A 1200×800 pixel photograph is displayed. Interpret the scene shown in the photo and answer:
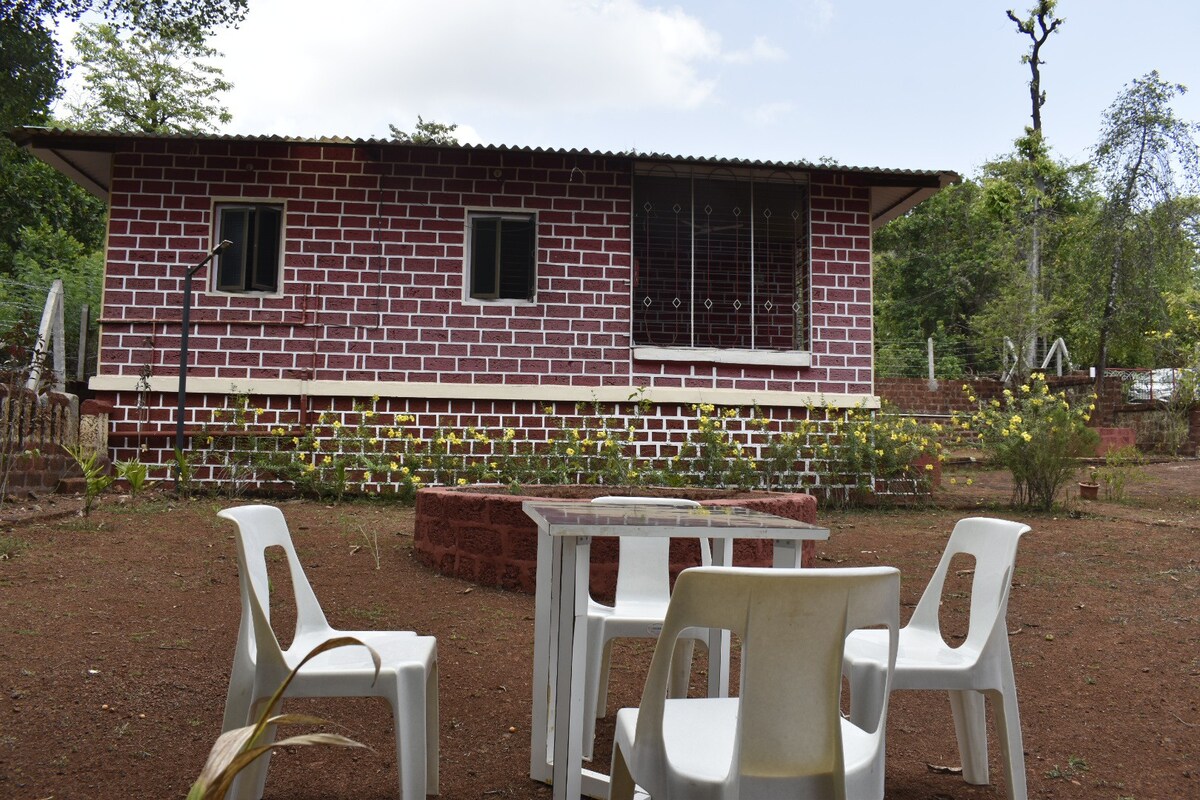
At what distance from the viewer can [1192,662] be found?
4.61 metres

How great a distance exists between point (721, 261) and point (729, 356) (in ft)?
5.96

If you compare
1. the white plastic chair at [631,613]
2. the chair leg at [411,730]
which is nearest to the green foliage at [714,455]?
the white plastic chair at [631,613]

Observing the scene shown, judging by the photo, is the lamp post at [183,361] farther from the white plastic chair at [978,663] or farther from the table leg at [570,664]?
the white plastic chair at [978,663]

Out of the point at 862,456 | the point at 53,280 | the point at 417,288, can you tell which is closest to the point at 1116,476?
the point at 862,456

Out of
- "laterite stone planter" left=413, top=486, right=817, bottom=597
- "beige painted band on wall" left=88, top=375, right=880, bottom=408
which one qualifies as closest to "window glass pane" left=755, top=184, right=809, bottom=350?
"beige painted band on wall" left=88, top=375, right=880, bottom=408

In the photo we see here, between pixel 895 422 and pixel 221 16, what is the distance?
25.1ft

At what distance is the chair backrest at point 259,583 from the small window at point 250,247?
735 centimetres

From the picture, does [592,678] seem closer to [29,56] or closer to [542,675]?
[542,675]

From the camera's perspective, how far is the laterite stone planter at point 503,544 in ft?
18.7

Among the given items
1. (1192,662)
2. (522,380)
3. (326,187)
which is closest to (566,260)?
(522,380)

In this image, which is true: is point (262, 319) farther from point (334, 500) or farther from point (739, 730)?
point (739, 730)

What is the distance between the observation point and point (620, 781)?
2.16 metres

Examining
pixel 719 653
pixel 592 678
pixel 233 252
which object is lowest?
pixel 592 678

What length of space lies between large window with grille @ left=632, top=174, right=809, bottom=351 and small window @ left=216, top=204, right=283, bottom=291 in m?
3.62
